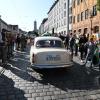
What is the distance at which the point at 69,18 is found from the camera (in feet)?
187

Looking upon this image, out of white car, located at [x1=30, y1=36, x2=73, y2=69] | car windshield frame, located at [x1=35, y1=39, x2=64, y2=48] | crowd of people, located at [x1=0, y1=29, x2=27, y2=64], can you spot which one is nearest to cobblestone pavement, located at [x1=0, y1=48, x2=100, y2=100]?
white car, located at [x1=30, y1=36, x2=73, y2=69]

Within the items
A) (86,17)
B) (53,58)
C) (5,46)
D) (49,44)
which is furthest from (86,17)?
(53,58)

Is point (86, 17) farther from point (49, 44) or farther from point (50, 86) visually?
point (50, 86)

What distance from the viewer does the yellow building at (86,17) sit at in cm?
3297

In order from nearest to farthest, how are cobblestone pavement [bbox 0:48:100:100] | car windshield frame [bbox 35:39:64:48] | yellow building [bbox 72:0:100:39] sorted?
cobblestone pavement [bbox 0:48:100:100]
car windshield frame [bbox 35:39:64:48]
yellow building [bbox 72:0:100:39]

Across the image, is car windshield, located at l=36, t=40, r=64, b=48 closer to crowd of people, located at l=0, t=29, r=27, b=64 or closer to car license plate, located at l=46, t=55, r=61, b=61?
car license plate, located at l=46, t=55, r=61, b=61

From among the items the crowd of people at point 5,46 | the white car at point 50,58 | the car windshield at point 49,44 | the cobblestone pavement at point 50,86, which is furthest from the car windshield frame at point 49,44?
the crowd of people at point 5,46

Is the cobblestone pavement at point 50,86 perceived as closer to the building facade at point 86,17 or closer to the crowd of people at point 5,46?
the crowd of people at point 5,46

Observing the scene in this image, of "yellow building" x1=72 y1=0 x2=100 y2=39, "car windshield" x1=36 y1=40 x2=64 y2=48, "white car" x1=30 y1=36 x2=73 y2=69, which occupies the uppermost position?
"yellow building" x1=72 y1=0 x2=100 y2=39

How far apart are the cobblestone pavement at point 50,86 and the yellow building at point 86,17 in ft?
75.1

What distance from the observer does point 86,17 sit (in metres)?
37.3

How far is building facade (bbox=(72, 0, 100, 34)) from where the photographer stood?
33.0 metres

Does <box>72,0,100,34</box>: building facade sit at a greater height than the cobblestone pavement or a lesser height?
greater

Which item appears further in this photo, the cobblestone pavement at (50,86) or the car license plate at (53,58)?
the car license plate at (53,58)
